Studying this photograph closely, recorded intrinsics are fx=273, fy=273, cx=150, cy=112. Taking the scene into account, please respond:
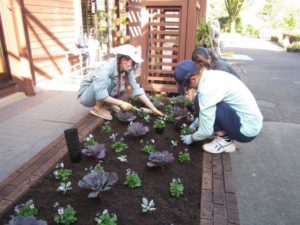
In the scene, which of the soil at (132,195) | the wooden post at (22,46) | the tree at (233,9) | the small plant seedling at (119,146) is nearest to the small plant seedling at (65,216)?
the soil at (132,195)

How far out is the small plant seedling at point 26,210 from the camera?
166cm

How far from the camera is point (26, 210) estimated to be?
168 centimetres

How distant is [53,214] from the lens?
5.67ft

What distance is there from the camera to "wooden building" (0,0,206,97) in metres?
4.30

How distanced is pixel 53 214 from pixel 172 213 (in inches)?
29.8

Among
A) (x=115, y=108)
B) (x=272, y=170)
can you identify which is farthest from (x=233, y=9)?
(x=272, y=170)

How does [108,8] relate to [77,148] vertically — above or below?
above

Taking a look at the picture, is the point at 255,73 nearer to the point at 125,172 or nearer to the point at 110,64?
the point at 110,64

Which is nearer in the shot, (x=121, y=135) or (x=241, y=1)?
(x=121, y=135)

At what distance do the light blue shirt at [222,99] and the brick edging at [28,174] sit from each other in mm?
1243

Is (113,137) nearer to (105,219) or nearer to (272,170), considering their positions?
(105,219)

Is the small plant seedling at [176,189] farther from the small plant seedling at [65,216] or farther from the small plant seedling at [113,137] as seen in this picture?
the small plant seedling at [113,137]

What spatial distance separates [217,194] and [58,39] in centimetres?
517

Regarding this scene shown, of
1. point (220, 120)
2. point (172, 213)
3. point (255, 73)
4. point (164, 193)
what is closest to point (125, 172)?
point (164, 193)
